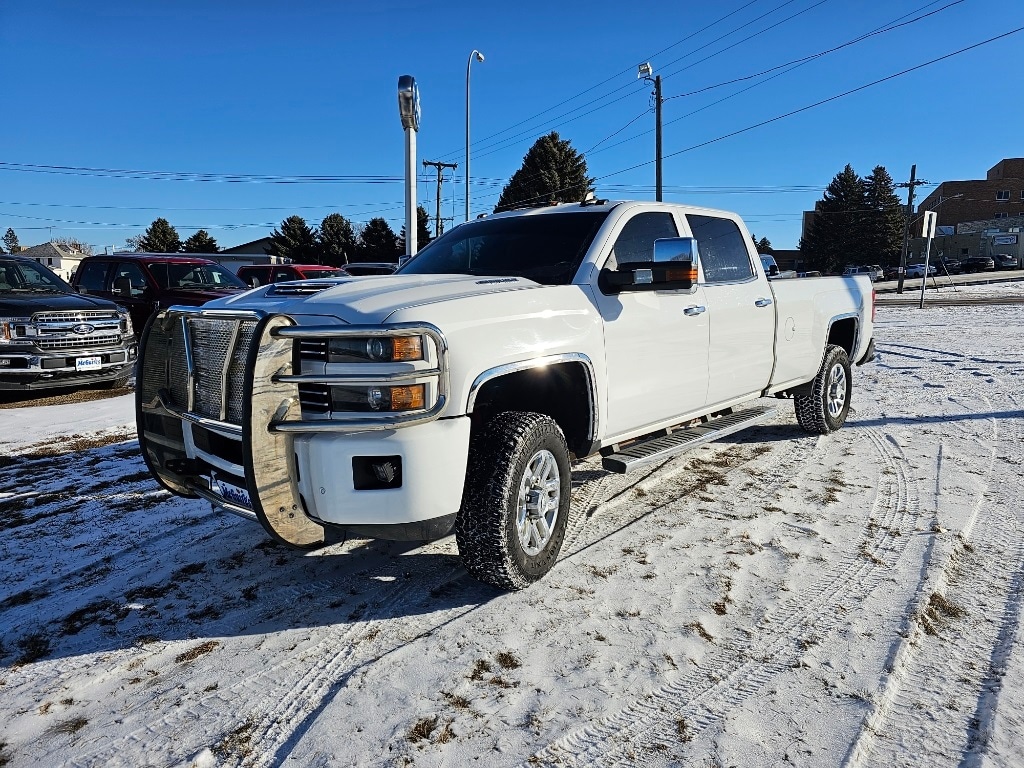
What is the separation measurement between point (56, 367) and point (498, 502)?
25.5ft

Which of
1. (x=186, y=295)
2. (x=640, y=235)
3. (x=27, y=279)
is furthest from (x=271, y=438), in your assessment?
(x=186, y=295)

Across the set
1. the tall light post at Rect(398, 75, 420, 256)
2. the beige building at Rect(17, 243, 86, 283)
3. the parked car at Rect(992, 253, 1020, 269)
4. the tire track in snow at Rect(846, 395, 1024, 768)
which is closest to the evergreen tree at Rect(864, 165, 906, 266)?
the parked car at Rect(992, 253, 1020, 269)

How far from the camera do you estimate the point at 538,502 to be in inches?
136

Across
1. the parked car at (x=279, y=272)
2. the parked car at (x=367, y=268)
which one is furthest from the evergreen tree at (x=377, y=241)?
the parked car at (x=279, y=272)

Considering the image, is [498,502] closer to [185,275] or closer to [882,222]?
[185,275]

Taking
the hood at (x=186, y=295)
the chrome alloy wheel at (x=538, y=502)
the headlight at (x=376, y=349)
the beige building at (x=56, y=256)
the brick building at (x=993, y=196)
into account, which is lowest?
the chrome alloy wheel at (x=538, y=502)

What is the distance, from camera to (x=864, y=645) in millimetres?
2852

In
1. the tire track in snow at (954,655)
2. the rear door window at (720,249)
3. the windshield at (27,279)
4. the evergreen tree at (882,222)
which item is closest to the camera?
the tire track in snow at (954,655)

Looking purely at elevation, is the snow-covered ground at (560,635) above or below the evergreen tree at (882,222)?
below

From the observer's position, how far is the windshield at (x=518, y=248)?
412 centimetres

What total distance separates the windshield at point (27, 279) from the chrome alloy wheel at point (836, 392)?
977 centimetres

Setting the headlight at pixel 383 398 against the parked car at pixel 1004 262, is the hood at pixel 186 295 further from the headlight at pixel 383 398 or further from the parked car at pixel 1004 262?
the parked car at pixel 1004 262

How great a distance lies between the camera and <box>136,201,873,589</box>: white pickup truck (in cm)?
286

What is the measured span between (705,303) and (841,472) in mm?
Result: 1834
